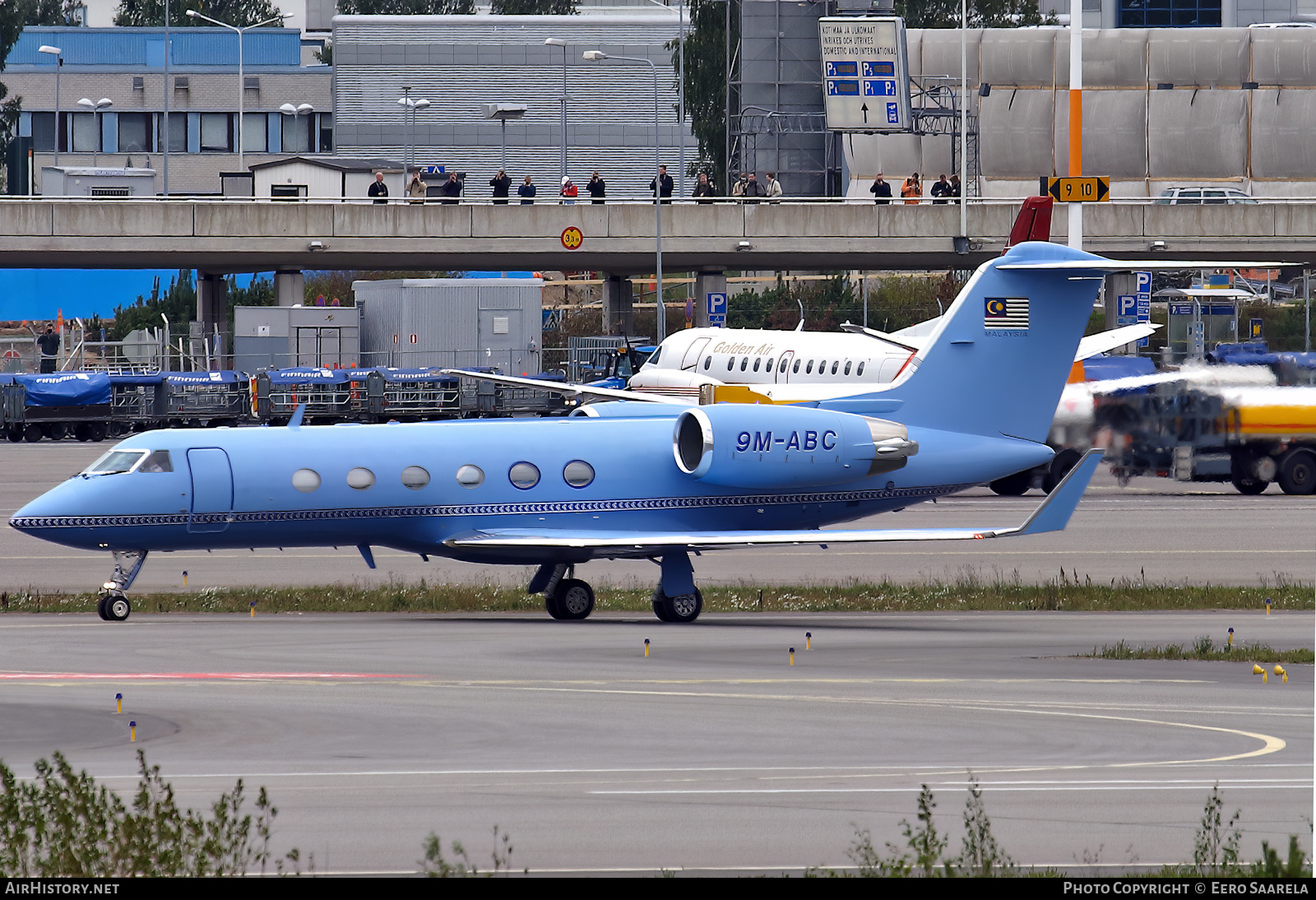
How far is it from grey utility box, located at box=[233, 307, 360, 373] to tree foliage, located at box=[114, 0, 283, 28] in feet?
262

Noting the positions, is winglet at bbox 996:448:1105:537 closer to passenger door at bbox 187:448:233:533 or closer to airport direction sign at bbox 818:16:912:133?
passenger door at bbox 187:448:233:533

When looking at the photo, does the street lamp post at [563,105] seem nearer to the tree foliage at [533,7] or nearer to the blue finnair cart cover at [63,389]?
the tree foliage at [533,7]

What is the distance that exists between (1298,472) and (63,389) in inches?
1534

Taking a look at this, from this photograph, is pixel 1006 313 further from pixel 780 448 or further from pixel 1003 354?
pixel 780 448

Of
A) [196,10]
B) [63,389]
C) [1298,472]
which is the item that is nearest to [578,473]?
[1298,472]

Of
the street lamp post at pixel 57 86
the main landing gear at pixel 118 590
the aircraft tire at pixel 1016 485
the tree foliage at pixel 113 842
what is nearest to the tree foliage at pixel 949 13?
the street lamp post at pixel 57 86

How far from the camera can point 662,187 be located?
70.3 meters

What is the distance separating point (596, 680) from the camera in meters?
19.4

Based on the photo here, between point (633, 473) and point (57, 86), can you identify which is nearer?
point (633, 473)

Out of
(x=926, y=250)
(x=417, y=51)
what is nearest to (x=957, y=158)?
(x=926, y=250)

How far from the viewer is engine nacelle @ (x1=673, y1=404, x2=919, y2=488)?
82.9 feet

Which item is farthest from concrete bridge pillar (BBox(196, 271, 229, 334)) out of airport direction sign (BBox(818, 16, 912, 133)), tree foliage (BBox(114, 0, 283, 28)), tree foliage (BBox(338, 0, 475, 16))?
tree foliage (BBox(114, 0, 283, 28))

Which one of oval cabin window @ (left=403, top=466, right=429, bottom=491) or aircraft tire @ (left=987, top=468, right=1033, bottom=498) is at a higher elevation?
oval cabin window @ (left=403, top=466, right=429, bottom=491)

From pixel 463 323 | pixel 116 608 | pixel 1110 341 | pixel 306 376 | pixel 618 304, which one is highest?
pixel 618 304
